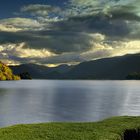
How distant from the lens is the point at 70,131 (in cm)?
3325

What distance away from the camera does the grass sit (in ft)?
100

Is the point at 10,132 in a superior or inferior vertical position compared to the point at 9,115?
superior

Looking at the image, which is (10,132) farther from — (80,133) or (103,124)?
(103,124)

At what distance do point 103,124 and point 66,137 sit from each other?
26.6 ft

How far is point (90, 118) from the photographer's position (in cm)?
7338

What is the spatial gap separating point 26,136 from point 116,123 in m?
12.5

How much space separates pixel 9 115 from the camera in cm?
7562

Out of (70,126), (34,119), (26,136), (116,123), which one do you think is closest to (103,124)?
(116,123)

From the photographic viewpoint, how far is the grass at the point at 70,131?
30547 mm

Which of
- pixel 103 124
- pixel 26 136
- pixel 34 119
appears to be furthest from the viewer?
pixel 34 119

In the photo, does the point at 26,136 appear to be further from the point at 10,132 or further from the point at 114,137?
the point at 114,137

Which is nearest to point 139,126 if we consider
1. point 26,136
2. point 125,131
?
point 125,131

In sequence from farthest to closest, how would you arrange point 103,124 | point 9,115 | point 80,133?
point 9,115
point 103,124
point 80,133

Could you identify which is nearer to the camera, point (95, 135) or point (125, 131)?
point (95, 135)
